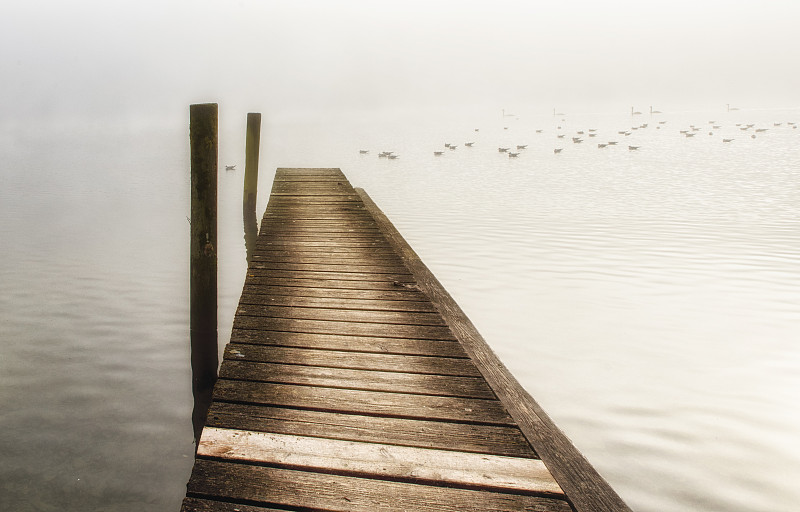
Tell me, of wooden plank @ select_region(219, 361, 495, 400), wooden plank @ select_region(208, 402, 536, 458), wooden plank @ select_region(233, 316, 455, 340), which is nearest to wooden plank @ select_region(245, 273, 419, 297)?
wooden plank @ select_region(233, 316, 455, 340)

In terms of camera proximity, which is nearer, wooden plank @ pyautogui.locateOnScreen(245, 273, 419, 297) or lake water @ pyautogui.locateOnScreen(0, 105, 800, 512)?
lake water @ pyautogui.locateOnScreen(0, 105, 800, 512)

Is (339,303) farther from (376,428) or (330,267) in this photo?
(376,428)

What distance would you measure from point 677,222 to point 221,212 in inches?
485

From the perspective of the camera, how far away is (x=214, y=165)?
545 centimetres

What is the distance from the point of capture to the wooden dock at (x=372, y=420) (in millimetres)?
2250

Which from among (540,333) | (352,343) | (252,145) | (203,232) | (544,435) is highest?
(252,145)

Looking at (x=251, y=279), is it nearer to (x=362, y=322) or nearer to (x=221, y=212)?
(x=362, y=322)

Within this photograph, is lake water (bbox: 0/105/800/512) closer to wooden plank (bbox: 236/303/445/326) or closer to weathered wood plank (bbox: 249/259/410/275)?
wooden plank (bbox: 236/303/445/326)

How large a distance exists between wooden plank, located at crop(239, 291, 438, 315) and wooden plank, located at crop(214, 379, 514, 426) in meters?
1.47

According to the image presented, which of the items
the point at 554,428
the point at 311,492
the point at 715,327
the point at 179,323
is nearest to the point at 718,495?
the point at 554,428

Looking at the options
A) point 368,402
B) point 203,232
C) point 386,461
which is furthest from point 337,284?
point 386,461

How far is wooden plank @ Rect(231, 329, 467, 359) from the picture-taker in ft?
12.1

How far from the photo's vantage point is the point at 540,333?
21.7ft

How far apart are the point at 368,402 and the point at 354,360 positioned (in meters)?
0.58
